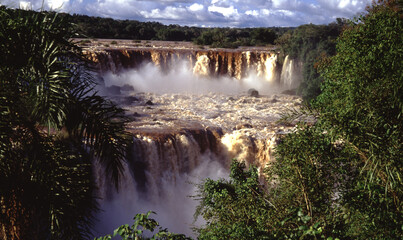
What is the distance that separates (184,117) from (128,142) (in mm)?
17226

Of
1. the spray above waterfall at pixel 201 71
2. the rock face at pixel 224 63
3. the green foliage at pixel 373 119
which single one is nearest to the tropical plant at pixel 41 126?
the green foliage at pixel 373 119

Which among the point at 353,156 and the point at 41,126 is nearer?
the point at 41,126

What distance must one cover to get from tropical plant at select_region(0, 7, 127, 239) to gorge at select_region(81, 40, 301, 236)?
9828mm

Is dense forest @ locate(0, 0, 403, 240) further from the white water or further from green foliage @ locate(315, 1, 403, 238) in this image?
the white water

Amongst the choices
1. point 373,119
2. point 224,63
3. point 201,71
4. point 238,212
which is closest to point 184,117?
point 238,212

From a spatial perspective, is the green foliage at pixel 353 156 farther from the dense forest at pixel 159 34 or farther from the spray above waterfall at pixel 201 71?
the dense forest at pixel 159 34

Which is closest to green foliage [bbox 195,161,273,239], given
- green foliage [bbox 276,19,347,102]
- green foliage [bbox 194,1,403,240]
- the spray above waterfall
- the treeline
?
green foliage [bbox 194,1,403,240]

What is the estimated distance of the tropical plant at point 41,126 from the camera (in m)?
5.91

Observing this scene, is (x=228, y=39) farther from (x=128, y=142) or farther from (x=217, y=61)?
(x=128, y=142)

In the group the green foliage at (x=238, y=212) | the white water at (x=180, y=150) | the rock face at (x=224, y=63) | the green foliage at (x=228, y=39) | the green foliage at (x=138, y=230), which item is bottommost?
the white water at (x=180, y=150)

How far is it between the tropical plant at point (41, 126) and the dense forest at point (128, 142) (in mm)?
16

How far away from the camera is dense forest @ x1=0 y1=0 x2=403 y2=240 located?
6.02 metres

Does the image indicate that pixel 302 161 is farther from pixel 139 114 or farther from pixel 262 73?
pixel 262 73

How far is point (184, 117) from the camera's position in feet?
79.8
